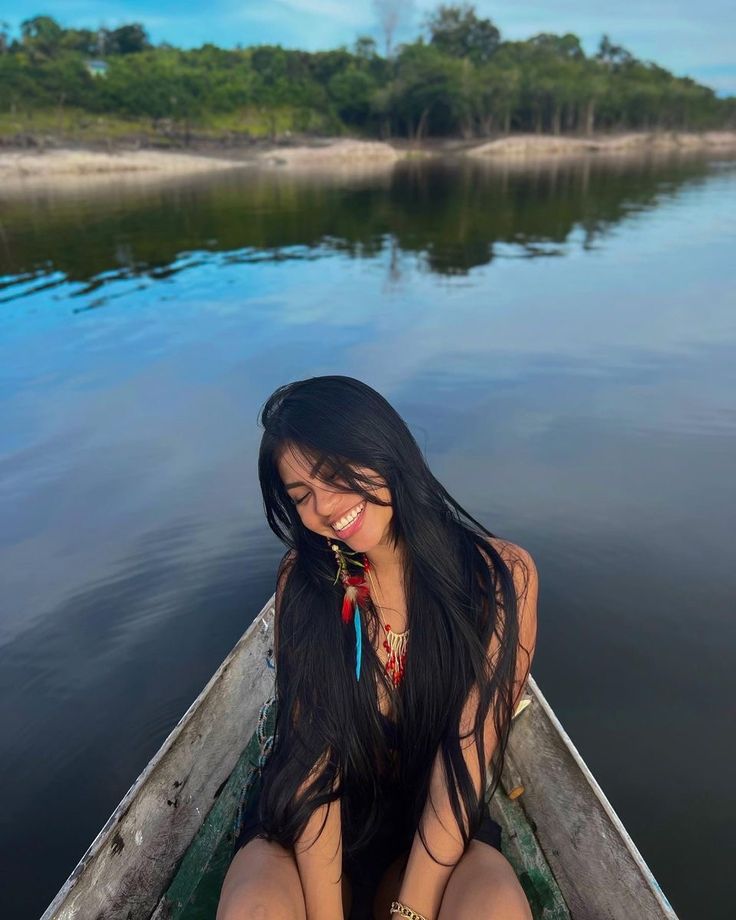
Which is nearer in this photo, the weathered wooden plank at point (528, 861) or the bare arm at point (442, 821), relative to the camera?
the bare arm at point (442, 821)

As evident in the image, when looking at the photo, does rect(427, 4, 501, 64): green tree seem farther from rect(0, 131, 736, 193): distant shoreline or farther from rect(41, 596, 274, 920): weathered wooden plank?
rect(41, 596, 274, 920): weathered wooden plank

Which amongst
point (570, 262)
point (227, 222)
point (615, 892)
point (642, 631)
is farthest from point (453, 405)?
A: point (227, 222)

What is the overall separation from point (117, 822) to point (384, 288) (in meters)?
12.4

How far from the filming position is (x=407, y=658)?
199 centimetres

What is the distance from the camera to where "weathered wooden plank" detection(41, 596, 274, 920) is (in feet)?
6.69

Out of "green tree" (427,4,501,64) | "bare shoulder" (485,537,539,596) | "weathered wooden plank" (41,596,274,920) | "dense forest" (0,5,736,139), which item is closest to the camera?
"bare shoulder" (485,537,539,596)

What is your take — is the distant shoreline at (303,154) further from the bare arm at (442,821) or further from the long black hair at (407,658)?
the bare arm at (442,821)

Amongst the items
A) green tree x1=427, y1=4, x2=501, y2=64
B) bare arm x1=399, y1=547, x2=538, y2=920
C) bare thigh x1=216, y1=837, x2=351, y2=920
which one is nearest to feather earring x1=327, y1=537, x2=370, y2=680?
bare arm x1=399, y1=547, x2=538, y2=920

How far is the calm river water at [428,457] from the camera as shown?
3547 mm

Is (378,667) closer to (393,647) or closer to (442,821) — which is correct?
(393,647)

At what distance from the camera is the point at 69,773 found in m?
3.53

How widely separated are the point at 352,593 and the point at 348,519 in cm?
32

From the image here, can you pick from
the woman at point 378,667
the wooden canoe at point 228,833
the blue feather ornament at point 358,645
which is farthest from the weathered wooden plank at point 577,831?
the blue feather ornament at point 358,645

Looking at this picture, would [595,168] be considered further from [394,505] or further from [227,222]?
[394,505]
